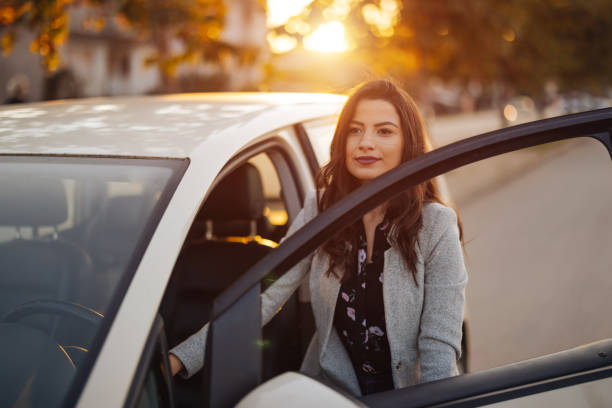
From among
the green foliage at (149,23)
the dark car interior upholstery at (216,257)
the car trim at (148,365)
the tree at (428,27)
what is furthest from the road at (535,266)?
the green foliage at (149,23)

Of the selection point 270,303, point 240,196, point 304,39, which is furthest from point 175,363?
point 304,39

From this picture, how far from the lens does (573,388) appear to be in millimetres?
1485

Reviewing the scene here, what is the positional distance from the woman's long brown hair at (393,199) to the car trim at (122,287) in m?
0.49

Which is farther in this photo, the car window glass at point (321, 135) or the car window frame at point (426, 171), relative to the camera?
the car window glass at point (321, 135)

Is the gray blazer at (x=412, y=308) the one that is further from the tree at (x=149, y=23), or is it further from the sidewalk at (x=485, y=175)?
the sidewalk at (x=485, y=175)

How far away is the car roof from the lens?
1813mm

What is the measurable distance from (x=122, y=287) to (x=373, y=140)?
90cm

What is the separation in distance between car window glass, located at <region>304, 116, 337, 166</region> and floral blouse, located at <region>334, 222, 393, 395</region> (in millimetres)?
860

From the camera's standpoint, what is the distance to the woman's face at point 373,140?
6.42 ft

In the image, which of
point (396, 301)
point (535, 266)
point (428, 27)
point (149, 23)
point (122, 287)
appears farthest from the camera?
point (428, 27)

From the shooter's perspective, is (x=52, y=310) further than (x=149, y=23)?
No

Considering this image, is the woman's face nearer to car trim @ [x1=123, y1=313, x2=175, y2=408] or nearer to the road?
the road

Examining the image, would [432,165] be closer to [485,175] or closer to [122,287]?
[122,287]

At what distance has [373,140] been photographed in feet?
6.47
